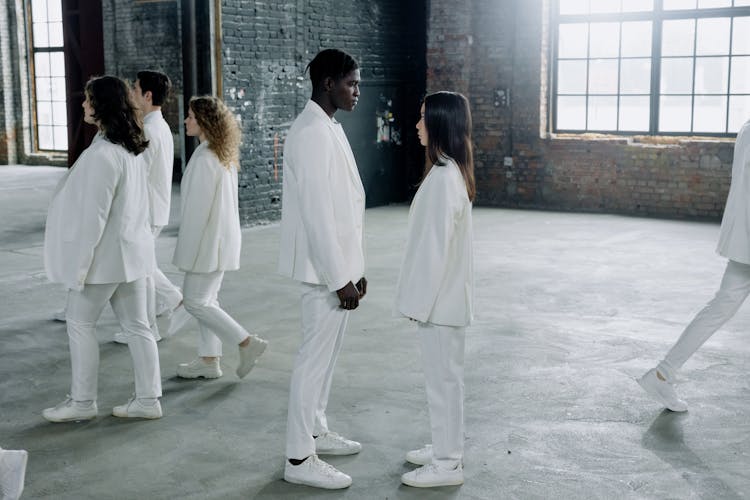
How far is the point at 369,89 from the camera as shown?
12.1 meters

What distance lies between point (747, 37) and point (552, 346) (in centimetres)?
721

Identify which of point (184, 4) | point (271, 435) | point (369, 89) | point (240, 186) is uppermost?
point (184, 4)

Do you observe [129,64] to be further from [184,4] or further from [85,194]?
[85,194]

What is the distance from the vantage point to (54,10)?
1778cm

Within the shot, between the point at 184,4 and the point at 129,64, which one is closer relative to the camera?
the point at 184,4

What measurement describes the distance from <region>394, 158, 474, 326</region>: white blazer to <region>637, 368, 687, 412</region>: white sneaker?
4.85 ft

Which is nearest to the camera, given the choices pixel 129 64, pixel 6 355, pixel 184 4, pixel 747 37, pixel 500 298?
pixel 6 355

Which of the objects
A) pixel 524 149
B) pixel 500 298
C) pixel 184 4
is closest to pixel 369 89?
pixel 524 149

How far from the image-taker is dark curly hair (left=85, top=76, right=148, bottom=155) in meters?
3.99

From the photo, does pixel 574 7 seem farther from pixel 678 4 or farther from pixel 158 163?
pixel 158 163

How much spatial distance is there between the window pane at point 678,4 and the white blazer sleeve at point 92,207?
30.2 ft

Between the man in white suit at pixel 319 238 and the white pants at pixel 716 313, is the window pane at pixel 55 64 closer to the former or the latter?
the man in white suit at pixel 319 238

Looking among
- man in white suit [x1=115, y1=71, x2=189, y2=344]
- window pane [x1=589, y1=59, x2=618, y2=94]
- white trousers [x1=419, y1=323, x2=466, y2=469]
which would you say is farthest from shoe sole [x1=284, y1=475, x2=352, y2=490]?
window pane [x1=589, y1=59, x2=618, y2=94]

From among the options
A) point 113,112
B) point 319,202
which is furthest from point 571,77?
point 319,202
